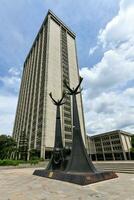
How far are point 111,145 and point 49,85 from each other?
35.8 m

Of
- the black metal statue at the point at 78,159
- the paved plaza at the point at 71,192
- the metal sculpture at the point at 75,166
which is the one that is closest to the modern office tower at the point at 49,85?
the metal sculpture at the point at 75,166

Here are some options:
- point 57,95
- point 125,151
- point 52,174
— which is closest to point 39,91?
point 57,95

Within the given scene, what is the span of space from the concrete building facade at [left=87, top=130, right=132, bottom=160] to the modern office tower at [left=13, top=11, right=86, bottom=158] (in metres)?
12.8

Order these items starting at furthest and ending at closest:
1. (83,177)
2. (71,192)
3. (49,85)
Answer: (49,85)
(83,177)
(71,192)

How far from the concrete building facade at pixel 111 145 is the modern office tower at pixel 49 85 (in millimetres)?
12802

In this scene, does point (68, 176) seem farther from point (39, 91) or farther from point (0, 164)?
point (39, 91)

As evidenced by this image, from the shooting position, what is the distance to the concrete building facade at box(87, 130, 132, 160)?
192ft

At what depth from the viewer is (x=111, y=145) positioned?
63.1 metres

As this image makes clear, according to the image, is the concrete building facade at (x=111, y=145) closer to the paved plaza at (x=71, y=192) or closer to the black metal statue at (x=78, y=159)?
the black metal statue at (x=78, y=159)

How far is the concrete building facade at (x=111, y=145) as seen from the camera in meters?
58.6

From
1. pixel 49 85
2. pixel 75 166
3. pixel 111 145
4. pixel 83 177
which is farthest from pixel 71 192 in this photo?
pixel 111 145

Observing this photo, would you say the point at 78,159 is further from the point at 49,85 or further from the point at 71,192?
the point at 49,85

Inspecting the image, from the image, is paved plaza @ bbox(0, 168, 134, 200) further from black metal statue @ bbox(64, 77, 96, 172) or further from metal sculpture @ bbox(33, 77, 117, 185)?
black metal statue @ bbox(64, 77, 96, 172)

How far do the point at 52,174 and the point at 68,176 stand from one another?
7.92 ft
